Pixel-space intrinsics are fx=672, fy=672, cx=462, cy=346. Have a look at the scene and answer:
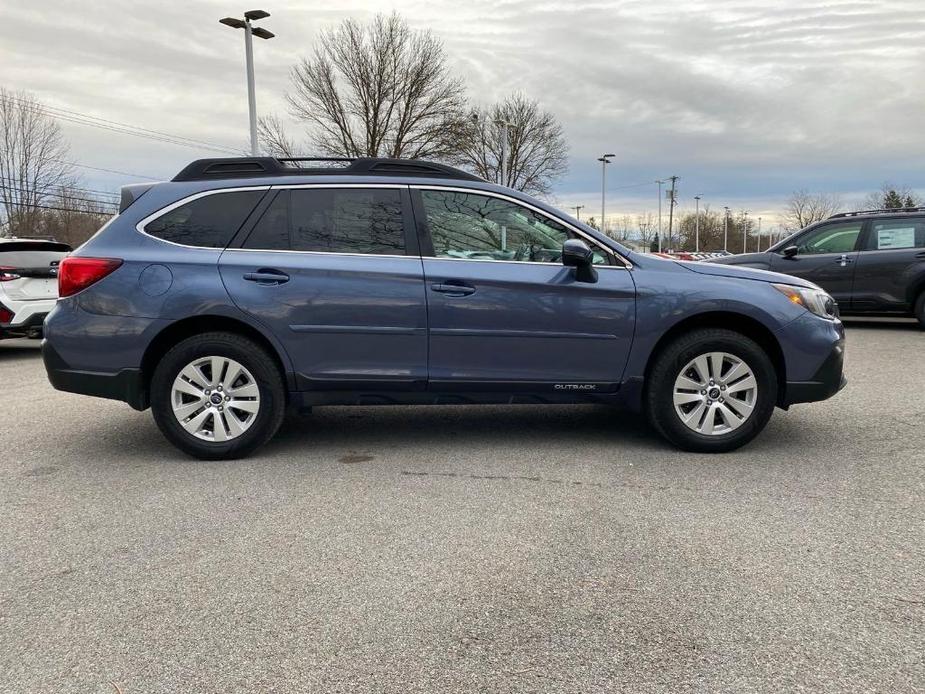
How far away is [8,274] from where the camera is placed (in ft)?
27.3

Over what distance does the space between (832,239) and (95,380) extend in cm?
1086

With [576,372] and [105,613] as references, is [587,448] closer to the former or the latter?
[576,372]

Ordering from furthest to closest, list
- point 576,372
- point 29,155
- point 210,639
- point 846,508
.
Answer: point 29,155, point 576,372, point 846,508, point 210,639

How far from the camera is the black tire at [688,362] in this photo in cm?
431

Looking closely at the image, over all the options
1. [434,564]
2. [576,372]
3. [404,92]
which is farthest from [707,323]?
[404,92]

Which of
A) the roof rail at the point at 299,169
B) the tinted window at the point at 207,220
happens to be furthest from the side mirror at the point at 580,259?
the tinted window at the point at 207,220

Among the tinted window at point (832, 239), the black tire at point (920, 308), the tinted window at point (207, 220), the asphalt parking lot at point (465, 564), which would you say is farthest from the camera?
the tinted window at point (832, 239)

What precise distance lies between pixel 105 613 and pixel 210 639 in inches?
19.4

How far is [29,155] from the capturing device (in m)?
33.7

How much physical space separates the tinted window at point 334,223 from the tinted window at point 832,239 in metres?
9.13

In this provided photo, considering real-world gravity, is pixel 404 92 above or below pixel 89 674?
above

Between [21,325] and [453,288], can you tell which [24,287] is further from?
[453,288]

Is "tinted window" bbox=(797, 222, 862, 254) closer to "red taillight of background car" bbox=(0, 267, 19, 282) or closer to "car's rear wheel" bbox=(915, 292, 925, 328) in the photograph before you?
"car's rear wheel" bbox=(915, 292, 925, 328)

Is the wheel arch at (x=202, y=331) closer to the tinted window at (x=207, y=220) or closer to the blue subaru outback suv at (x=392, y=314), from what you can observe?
the blue subaru outback suv at (x=392, y=314)
